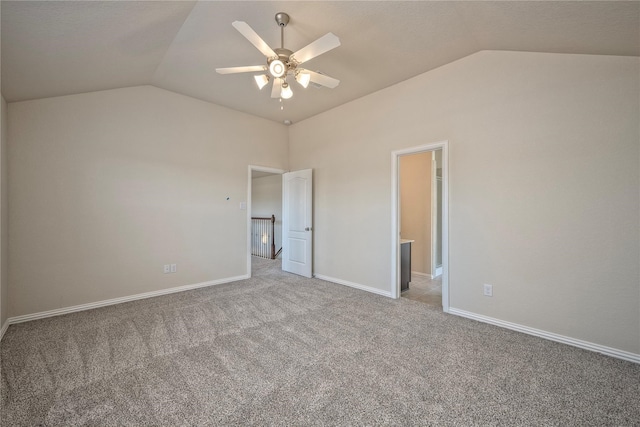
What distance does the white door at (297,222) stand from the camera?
16.3 feet

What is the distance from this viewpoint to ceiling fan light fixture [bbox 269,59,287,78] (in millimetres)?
2320

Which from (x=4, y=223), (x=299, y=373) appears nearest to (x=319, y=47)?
(x=299, y=373)

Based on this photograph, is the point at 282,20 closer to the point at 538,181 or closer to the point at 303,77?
the point at 303,77

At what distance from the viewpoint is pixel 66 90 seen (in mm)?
3107

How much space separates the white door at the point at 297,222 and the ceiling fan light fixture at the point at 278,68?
2.59 metres

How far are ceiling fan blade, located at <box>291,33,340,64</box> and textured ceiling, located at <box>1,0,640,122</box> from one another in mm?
420

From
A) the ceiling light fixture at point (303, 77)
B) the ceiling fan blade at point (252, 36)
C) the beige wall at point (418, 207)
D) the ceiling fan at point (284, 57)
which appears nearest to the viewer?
the ceiling fan blade at point (252, 36)

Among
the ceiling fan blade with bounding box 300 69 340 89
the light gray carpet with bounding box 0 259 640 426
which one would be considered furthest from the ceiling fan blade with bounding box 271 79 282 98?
the light gray carpet with bounding box 0 259 640 426

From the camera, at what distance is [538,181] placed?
8.59 feet

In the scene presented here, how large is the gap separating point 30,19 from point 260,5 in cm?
165

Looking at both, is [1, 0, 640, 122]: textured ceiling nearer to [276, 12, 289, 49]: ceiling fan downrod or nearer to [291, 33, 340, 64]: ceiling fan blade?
[276, 12, 289, 49]: ceiling fan downrod

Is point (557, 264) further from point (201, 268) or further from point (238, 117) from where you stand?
point (238, 117)

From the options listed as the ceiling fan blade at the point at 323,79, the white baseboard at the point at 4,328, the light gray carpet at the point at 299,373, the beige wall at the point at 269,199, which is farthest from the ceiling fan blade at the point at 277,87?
the beige wall at the point at 269,199

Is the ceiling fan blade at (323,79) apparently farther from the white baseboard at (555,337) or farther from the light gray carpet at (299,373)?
the white baseboard at (555,337)
